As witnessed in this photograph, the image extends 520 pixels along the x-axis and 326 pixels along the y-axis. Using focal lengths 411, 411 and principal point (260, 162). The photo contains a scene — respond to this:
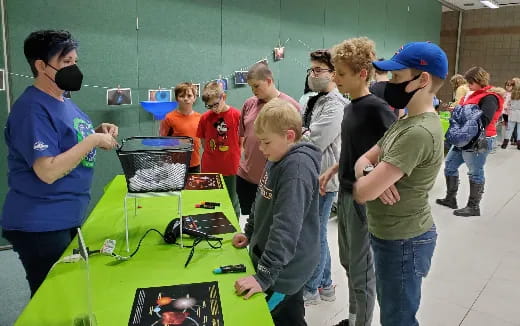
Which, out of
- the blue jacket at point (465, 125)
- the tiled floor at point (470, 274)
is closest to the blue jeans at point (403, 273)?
the tiled floor at point (470, 274)

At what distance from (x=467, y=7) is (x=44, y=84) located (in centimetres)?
1186

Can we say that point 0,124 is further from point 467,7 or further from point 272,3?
point 467,7

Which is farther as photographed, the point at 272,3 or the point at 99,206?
the point at 272,3

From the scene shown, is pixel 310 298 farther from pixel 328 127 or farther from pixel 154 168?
pixel 154 168

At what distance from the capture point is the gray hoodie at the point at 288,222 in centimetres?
137

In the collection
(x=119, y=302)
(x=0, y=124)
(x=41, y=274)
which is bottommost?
(x=41, y=274)

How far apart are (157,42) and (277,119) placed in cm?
294

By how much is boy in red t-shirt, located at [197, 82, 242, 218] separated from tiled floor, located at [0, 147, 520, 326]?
115 cm

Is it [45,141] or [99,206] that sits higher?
[45,141]

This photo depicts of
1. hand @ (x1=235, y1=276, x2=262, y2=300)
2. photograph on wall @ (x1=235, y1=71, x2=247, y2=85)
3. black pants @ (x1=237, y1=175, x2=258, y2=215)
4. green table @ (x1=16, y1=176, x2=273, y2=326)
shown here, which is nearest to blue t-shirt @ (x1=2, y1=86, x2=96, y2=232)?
green table @ (x1=16, y1=176, x2=273, y2=326)

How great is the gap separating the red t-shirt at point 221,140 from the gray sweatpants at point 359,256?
4.41ft

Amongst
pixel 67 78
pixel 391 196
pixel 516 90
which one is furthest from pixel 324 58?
pixel 516 90

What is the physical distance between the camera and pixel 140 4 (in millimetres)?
3861

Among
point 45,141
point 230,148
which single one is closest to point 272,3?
point 230,148
